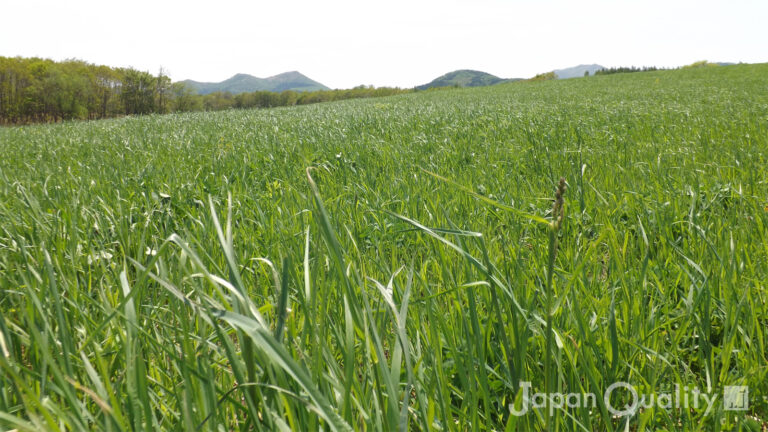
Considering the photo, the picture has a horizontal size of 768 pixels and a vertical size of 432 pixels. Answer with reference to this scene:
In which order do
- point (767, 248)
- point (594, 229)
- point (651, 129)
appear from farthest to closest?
1. point (651, 129)
2. point (594, 229)
3. point (767, 248)

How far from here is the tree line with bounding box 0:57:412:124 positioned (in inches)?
1898

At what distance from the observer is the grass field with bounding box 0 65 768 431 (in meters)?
0.65

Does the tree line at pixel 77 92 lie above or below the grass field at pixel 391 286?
above

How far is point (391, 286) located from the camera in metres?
0.89

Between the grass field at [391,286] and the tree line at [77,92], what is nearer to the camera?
the grass field at [391,286]

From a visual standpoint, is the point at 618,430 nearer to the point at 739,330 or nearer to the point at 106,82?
the point at 739,330

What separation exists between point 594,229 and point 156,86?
2471 inches

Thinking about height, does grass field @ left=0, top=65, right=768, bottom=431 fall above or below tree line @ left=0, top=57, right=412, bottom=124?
below

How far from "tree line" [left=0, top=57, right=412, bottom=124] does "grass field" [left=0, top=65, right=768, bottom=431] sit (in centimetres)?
5049

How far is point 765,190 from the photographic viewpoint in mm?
2646

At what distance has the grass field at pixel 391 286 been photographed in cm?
65

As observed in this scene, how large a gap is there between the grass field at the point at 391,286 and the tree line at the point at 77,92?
50492 mm

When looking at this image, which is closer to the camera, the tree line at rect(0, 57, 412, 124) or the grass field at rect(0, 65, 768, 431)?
the grass field at rect(0, 65, 768, 431)

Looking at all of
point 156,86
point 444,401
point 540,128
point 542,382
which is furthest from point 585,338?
point 156,86
